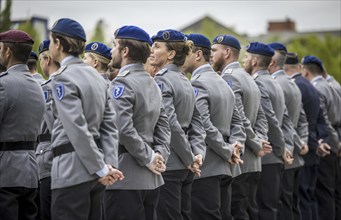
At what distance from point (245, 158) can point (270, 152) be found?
1.84 ft

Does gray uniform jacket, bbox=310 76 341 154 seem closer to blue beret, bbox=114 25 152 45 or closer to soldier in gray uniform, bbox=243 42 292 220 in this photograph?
soldier in gray uniform, bbox=243 42 292 220

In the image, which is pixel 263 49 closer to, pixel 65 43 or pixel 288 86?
pixel 288 86

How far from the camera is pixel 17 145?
609 centimetres

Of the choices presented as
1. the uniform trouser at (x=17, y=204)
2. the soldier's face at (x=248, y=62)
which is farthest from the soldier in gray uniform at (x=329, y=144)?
the uniform trouser at (x=17, y=204)

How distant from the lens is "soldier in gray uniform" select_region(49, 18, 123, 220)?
17.1 feet

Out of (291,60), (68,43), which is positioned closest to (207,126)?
(68,43)

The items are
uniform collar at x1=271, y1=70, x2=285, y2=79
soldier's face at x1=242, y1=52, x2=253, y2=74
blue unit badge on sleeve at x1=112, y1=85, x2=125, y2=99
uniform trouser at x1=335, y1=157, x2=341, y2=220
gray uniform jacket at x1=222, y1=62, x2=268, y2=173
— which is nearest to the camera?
blue unit badge on sleeve at x1=112, y1=85, x2=125, y2=99

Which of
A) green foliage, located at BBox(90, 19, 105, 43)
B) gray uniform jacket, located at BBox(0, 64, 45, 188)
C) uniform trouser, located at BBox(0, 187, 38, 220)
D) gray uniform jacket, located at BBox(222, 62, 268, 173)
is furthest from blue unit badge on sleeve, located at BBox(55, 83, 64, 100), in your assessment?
green foliage, located at BBox(90, 19, 105, 43)

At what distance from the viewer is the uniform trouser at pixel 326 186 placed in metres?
10.6

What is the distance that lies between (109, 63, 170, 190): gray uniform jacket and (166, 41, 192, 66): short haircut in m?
0.80

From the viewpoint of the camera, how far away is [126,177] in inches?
234

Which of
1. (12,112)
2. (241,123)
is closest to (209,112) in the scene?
(241,123)

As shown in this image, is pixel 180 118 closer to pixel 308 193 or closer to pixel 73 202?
pixel 73 202

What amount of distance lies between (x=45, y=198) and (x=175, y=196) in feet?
4.06
